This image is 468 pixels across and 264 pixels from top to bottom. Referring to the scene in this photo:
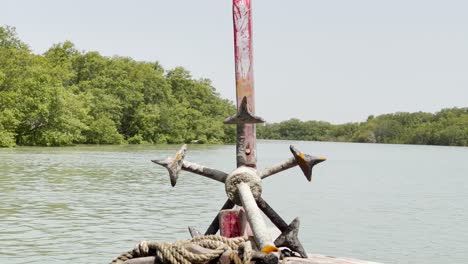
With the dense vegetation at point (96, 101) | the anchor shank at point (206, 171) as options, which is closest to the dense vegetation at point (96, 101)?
the dense vegetation at point (96, 101)

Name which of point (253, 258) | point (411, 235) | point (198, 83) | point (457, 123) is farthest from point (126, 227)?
point (457, 123)

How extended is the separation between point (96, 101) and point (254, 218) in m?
75.3

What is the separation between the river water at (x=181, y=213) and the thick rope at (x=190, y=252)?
25.4 feet

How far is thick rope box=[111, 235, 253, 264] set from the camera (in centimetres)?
455

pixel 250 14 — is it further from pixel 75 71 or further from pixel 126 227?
pixel 75 71

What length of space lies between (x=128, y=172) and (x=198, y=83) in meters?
71.0

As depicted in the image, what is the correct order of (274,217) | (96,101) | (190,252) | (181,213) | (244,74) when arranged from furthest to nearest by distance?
1. (96,101)
2. (181,213)
3. (244,74)
4. (274,217)
5. (190,252)

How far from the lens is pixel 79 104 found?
69938 millimetres

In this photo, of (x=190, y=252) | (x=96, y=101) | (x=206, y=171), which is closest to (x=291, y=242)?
(x=190, y=252)

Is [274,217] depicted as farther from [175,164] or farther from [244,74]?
[244,74]

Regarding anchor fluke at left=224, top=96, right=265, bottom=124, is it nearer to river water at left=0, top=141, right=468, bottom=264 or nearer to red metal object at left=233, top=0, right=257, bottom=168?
red metal object at left=233, top=0, right=257, bottom=168

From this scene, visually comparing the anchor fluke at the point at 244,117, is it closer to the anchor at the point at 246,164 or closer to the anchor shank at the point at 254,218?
the anchor at the point at 246,164

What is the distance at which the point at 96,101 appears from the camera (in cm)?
7894

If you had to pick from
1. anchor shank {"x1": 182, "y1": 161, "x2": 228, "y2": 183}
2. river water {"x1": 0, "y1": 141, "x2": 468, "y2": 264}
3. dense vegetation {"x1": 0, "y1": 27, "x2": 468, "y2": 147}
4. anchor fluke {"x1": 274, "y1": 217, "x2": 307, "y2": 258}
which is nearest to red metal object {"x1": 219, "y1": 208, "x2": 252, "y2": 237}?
anchor shank {"x1": 182, "y1": 161, "x2": 228, "y2": 183}
